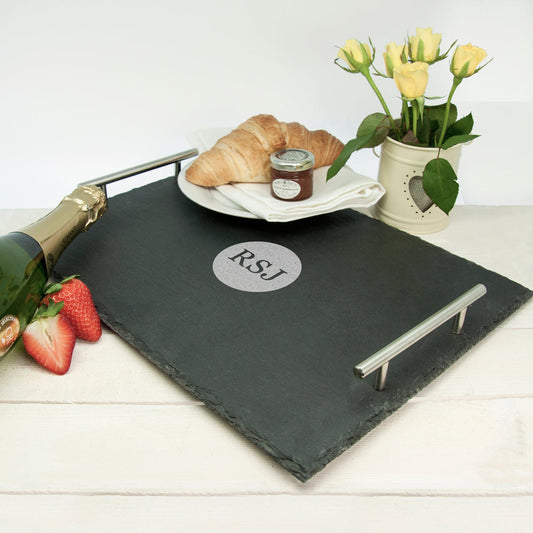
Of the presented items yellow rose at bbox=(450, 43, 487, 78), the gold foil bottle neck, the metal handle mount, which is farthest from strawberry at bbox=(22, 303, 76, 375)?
yellow rose at bbox=(450, 43, 487, 78)

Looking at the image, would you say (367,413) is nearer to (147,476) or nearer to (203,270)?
(147,476)

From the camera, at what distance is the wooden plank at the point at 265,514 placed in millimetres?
651

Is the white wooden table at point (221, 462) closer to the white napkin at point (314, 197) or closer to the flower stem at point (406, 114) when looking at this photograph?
the white napkin at point (314, 197)

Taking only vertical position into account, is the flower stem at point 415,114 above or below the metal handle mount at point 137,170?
above

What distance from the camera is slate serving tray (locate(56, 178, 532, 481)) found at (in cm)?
75

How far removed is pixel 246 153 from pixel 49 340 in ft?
1.60

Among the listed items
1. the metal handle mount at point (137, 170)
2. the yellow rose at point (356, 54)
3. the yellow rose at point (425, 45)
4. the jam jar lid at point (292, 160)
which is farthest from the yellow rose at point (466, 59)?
the metal handle mount at point (137, 170)

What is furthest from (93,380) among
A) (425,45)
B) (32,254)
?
(425,45)

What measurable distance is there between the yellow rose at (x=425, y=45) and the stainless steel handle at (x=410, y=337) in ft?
1.31

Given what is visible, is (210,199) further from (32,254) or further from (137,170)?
(32,254)

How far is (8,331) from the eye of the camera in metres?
0.78

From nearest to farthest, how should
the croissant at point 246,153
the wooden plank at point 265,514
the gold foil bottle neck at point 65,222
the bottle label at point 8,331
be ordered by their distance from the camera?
1. the wooden plank at point 265,514
2. the bottle label at point 8,331
3. the gold foil bottle neck at point 65,222
4. the croissant at point 246,153

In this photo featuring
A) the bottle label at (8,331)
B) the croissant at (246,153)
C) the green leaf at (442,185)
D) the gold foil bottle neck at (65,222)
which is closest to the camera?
the bottle label at (8,331)

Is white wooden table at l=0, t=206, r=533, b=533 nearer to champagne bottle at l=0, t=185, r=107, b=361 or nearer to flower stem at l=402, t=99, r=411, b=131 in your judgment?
champagne bottle at l=0, t=185, r=107, b=361
